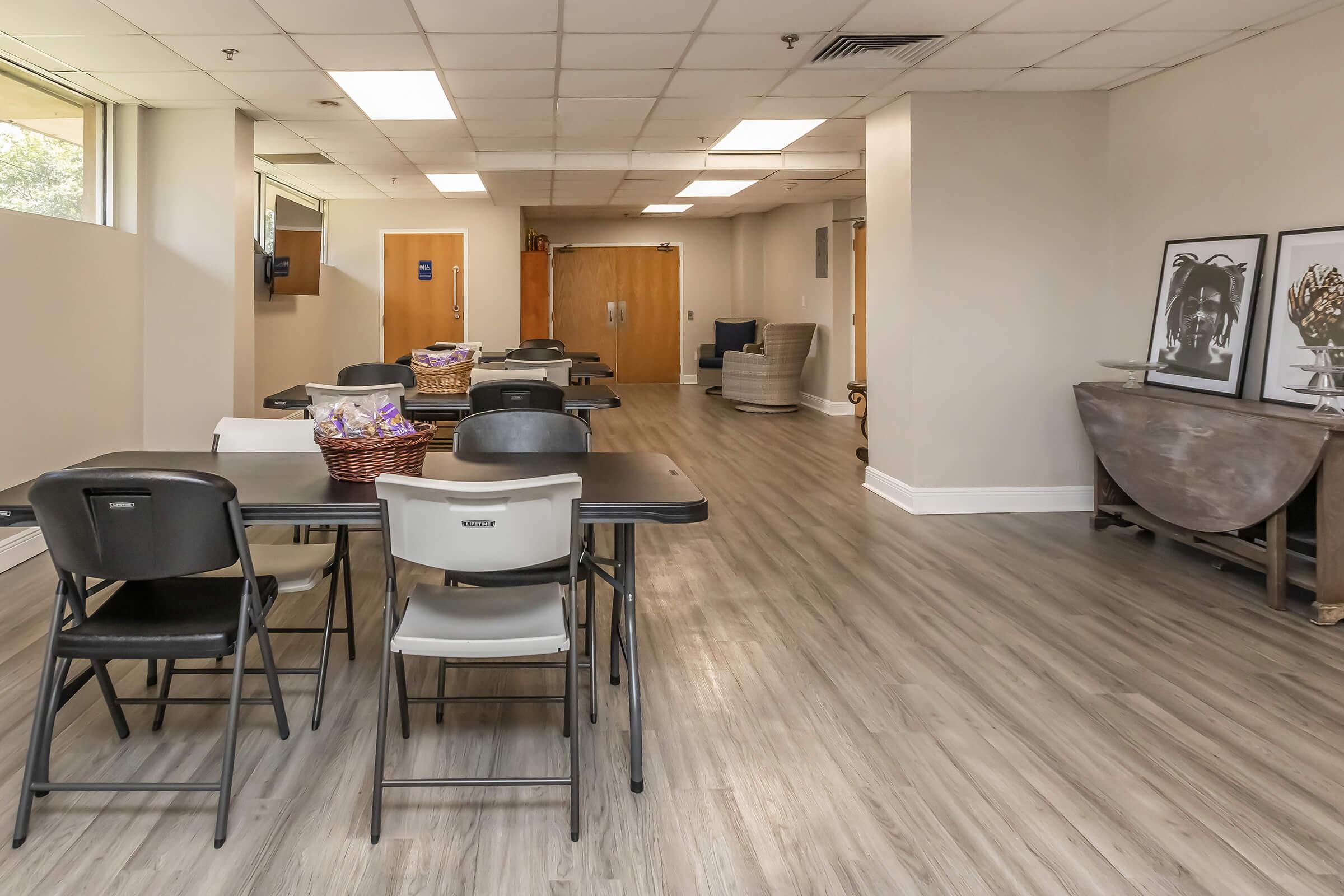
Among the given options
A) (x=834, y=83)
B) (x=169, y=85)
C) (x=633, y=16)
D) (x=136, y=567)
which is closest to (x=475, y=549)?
(x=136, y=567)

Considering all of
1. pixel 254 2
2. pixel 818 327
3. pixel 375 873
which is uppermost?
pixel 254 2

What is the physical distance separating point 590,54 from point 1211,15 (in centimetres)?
288

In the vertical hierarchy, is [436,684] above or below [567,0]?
below

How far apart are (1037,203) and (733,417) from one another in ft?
17.9

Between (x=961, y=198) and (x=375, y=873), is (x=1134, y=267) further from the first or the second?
(x=375, y=873)

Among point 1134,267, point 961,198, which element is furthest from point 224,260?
point 1134,267

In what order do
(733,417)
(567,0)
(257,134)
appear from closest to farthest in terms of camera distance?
(567,0) < (257,134) < (733,417)

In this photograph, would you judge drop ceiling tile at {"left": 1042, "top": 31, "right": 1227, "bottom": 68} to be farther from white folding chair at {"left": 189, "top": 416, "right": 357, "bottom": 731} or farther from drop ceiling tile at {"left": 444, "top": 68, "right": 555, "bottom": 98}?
white folding chair at {"left": 189, "top": 416, "right": 357, "bottom": 731}

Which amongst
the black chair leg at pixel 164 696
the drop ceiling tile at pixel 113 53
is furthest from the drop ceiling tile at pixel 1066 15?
the black chair leg at pixel 164 696

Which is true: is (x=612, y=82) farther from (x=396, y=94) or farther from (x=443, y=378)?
(x=443, y=378)

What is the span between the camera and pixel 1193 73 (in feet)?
16.6

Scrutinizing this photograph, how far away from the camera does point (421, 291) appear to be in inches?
458

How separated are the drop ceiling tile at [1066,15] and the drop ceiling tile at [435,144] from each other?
4.23m

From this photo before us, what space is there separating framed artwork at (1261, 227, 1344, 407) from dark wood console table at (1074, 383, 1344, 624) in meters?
0.15
